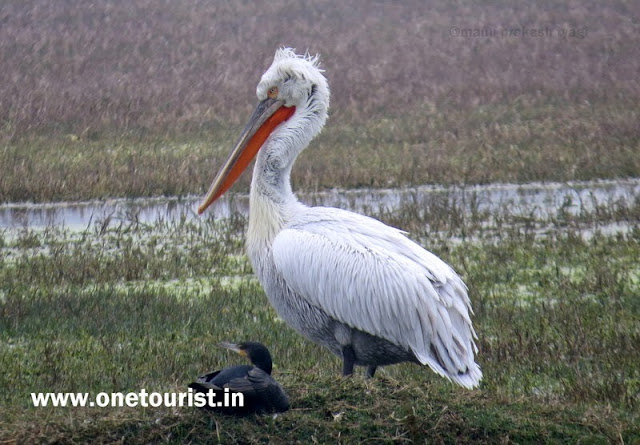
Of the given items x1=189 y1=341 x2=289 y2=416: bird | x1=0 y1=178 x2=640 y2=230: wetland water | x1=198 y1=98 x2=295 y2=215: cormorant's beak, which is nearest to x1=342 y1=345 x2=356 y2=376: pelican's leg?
x1=189 y1=341 x2=289 y2=416: bird

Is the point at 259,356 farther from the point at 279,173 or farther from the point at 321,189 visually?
the point at 321,189

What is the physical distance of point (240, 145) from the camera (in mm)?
6184

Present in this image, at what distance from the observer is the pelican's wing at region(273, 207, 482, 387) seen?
17.5ft

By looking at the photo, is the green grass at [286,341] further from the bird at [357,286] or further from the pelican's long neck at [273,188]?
the pelican's long neck at [273,188]

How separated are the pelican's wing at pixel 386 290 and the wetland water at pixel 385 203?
497 cm

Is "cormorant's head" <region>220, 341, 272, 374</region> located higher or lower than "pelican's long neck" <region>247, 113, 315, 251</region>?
lower

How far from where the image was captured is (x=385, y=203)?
1145 centimetres

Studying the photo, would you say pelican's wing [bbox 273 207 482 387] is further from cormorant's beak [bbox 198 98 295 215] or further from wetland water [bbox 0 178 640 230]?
wetland water [bbox 0 178 640 230]

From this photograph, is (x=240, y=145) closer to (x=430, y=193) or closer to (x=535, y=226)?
(x=535, y=226)

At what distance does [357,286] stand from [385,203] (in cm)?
609

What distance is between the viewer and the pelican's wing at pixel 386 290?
533 cm

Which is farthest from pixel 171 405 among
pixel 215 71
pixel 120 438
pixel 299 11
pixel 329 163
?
pixel 299 11

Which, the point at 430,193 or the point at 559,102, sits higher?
the point at 559,102

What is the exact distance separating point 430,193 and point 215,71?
8.71 m
